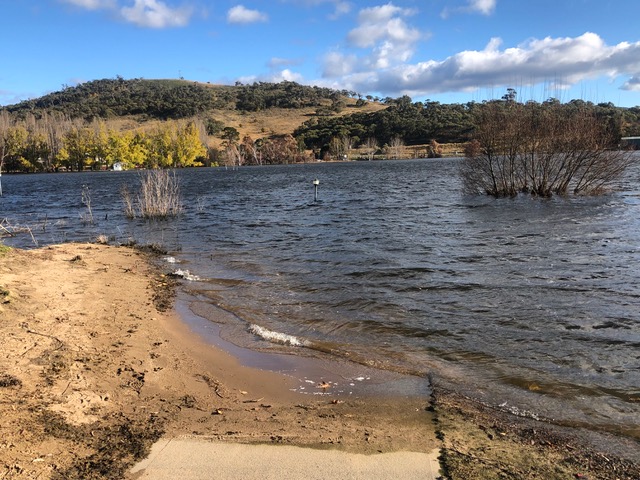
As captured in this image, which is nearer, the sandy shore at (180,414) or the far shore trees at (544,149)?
Answer: the sandy shore at (180,414)

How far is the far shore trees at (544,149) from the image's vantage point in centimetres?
2970

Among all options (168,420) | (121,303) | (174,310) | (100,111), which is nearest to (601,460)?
(168,420)

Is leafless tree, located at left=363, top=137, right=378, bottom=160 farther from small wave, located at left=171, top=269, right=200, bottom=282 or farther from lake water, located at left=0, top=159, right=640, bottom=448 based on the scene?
small wave, located at left=171, top=269, right=200, bottom=282

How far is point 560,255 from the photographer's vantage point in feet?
51.7

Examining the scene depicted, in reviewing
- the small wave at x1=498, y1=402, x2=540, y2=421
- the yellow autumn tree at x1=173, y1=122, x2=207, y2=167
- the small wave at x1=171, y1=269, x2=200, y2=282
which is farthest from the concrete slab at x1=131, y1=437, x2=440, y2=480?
the yellow autumn tree at x1=173, y1=122, x2=207, y2=167

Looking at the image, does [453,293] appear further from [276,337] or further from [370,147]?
[370,147]

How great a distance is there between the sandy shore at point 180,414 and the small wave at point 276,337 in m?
1.05

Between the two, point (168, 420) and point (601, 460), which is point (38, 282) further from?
point (601, 460)

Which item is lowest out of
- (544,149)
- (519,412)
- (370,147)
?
(519,412)

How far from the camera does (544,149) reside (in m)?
30.1

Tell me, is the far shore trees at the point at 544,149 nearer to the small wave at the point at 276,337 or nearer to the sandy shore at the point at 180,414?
the small wave at the point at 276,337

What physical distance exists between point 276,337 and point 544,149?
2702cm

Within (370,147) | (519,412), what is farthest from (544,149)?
(370,147)

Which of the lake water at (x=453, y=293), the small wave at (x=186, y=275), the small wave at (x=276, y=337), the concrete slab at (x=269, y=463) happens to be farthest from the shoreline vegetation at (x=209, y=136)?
the concrete slab at (x=269, y=463)
